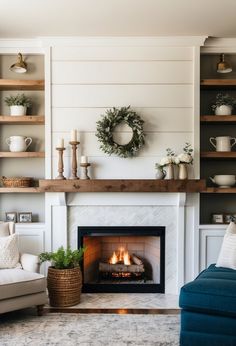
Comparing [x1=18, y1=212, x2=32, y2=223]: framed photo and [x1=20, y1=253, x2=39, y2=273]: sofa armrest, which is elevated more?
[x1=18, y1=212, x2=32, y2=223]: framed photo

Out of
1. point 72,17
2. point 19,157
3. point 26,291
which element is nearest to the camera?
point 26,291

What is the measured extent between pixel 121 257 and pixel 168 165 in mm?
1224

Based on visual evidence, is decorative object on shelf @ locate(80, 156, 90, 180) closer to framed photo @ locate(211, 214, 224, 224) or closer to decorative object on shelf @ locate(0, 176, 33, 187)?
decorative object on shelf @ locate(0, 176, 33, 187)

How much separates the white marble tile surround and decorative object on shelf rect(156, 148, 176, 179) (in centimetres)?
38

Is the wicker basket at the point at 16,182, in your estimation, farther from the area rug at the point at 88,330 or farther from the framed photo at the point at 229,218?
the framed photo at the point at 229,218

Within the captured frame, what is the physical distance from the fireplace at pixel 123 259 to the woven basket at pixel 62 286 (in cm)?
52

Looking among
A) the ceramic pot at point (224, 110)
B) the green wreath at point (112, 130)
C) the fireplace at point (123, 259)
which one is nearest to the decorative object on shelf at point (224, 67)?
the ceramic pot at point (224, 110)

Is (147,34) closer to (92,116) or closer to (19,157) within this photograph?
(92,116)

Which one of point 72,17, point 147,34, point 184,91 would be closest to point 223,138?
point 184,91

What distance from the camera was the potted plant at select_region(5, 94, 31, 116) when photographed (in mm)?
4434

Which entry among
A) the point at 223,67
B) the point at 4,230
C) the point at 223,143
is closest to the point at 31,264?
the point at 4,230

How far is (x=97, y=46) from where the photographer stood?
14.5ft

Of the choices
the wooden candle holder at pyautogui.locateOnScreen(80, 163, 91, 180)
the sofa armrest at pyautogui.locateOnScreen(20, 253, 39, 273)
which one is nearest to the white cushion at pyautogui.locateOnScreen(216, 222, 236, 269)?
the wooden candle holder at pyautogui.locateOnScreen(80, 163, 91, 180)

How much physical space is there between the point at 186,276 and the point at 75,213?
1.36m
